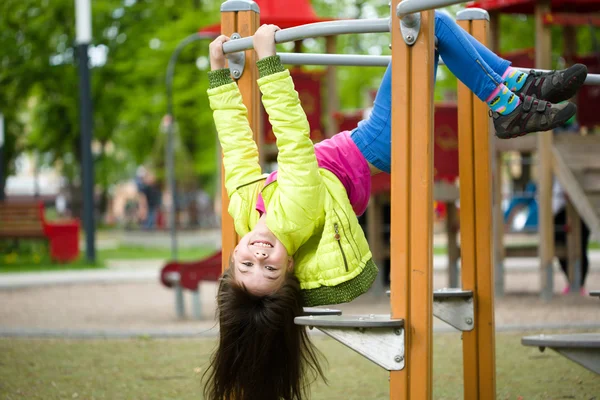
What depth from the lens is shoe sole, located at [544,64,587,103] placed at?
11.0ft

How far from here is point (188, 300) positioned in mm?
9898

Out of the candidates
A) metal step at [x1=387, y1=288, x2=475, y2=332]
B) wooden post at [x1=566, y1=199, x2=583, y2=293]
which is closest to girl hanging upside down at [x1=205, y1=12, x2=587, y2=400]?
metal step at [x1=387, y1=288, x2=475, y2=332]

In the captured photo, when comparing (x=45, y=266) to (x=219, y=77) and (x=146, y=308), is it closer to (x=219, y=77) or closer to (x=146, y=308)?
(x=146, y=308)

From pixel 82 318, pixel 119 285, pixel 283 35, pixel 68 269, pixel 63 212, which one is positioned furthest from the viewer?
pixel 63 212

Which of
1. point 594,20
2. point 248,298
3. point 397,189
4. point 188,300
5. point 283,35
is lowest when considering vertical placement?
point 188,300

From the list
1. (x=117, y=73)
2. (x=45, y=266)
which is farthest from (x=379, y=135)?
(x=117, y=73)

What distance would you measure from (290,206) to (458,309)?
99 cm

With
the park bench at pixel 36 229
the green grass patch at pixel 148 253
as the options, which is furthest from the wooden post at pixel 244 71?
the green grass patch at pixel 148 253

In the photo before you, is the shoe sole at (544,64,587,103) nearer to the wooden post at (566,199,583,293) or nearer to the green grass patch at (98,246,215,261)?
the wooden post at (566,199,583,293)

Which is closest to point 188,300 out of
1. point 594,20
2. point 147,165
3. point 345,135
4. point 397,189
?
point 594,20

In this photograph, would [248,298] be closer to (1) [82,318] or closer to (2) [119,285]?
(1) [82,318]

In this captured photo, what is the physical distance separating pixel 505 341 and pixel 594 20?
14.5ft

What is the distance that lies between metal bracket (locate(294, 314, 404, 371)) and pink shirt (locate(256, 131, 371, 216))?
73 centimetres

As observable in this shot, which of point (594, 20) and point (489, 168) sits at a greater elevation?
point (594, 20)
